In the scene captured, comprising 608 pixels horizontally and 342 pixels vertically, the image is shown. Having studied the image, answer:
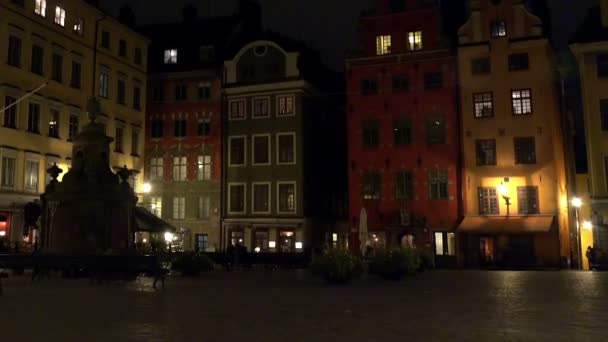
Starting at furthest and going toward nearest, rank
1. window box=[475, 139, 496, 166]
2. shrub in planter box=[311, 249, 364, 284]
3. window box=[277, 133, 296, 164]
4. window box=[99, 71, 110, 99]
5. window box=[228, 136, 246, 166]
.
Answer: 1. window box=[228, 136, 246, 166]
2. window box=[277, 133, 296, 164]
3. window box=[99, 71, 110, 99]
4. window box=[475, 139, 496, 166]
5. shrub in planter box=[311, 249, 364, 284]

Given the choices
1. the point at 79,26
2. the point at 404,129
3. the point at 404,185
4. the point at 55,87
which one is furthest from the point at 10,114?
the point at 404,185

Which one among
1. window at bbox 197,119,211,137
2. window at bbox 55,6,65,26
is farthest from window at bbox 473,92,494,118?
window at bbox 55,6,65,26

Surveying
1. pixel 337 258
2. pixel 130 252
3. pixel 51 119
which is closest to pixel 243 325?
pixel 337 258

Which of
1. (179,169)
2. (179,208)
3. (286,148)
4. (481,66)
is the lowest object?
(179,208)

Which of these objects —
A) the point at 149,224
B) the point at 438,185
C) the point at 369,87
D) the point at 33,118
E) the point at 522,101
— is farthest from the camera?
the point at 369,87

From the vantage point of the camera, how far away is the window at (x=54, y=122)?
3967cm

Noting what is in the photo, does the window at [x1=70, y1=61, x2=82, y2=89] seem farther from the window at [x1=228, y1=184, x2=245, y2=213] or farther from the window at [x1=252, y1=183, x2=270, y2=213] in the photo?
the window at [x1=252, y1=183, x2=270, y2=213]

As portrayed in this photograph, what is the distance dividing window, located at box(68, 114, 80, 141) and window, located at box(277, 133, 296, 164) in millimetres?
13077

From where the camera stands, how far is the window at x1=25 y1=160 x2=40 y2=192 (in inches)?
1474

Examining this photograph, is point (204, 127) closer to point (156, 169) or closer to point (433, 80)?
point (156, 169)

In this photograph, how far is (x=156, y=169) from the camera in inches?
1882

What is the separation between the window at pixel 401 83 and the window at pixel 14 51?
22580 millimetres

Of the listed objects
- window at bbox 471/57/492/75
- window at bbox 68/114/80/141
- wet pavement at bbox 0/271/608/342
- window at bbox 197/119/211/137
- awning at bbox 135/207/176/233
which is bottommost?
wet pavement at bbox 0/271/608/342

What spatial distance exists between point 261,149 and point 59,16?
15.3m
